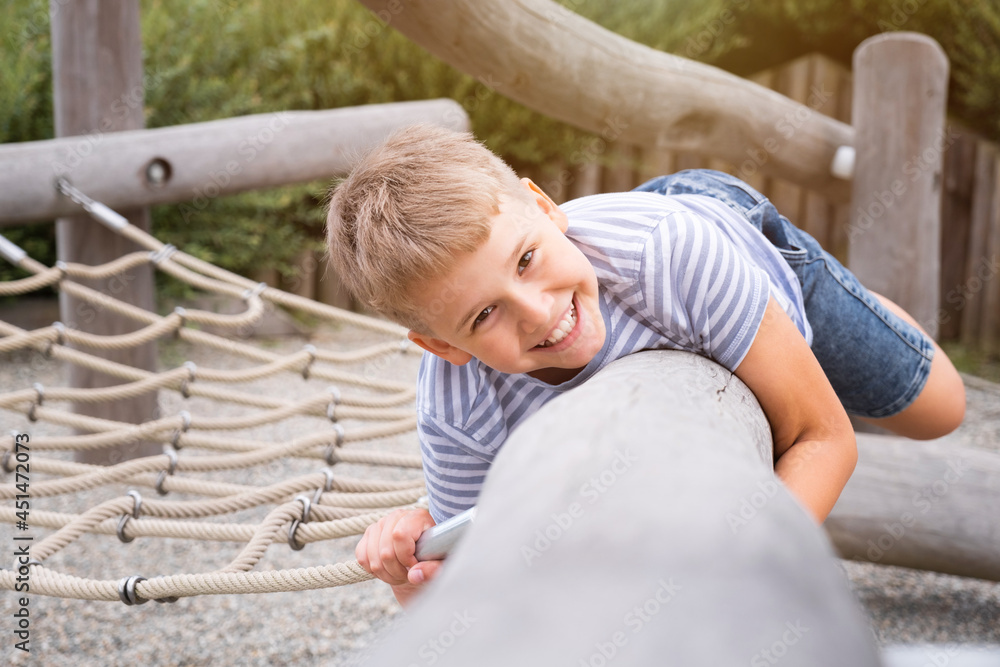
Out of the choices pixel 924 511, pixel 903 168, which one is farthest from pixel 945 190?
pixel 924 511

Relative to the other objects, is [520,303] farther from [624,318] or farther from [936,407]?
[936,407]

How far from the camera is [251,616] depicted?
1.87m

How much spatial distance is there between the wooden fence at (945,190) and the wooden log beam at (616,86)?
2.28 metres

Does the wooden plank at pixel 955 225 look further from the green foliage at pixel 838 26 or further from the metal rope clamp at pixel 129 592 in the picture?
the metal rope clamp at pixel 129 592

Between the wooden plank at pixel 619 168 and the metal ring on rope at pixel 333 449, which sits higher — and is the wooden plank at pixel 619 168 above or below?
below

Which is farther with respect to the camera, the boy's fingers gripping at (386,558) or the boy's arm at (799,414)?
the boy's fingers gripping at (386,558)

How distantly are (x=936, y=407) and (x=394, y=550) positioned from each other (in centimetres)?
89

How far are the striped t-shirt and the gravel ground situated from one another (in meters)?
0.68

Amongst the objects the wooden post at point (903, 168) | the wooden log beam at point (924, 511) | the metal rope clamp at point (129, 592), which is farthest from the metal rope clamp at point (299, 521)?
the wooden post at point (903, 168)

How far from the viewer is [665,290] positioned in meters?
0.85

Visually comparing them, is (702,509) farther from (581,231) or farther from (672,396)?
(581,231)

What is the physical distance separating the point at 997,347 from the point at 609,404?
456cm

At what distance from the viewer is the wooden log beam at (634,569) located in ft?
0.94

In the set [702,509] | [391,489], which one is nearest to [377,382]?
[391,489]
